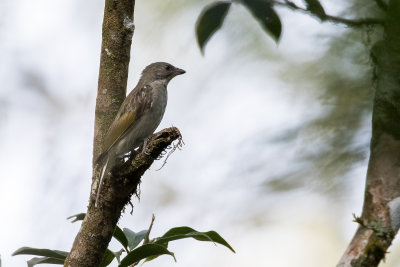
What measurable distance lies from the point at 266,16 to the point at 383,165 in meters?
0.23

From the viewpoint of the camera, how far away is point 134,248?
2.86 m

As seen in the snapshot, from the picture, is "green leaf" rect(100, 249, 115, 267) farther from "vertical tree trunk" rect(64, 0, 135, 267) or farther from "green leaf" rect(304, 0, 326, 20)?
"green leaf" rect(304, 0, 326, 20)

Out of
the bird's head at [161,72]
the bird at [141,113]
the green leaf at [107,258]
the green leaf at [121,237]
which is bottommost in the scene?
the green leaf at [107,258]

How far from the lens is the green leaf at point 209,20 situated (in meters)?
0.61

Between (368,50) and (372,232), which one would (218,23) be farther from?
(372,232)

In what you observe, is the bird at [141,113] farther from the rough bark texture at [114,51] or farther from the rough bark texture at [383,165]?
the rough bark texture at [383,165]

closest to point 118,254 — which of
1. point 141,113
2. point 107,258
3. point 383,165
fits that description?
point 107,258

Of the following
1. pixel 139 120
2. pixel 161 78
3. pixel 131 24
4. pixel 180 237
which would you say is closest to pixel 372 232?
pixel 180 237

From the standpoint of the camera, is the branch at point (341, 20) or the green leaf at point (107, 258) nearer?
the branch at point (341, 20)

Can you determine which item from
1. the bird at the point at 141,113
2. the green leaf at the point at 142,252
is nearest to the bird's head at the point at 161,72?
the bird at the point at 141,113

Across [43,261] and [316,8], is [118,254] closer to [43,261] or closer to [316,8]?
[43,261]

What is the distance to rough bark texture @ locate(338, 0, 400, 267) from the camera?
18.9 inches

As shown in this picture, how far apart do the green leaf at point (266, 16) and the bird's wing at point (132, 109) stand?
2915 mm

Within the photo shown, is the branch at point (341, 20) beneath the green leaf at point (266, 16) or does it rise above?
beneath
